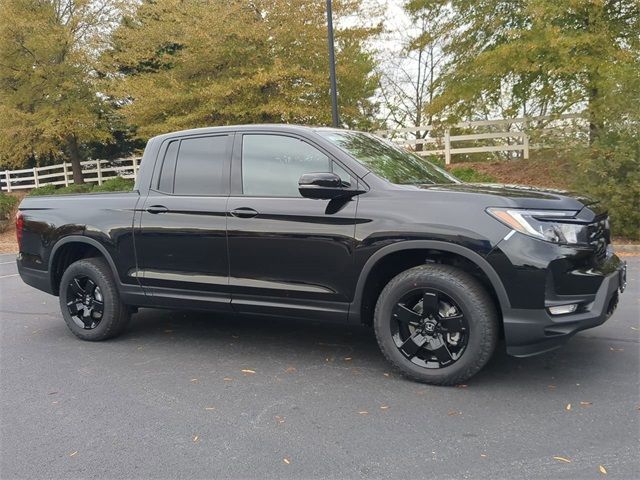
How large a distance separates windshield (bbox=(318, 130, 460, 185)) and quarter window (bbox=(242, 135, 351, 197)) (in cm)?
19

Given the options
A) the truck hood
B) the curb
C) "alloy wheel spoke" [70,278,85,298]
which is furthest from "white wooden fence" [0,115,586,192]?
the truck hood

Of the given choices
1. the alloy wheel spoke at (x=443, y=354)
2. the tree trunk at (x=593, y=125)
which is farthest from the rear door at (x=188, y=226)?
the tree trunk at (x=593, y=125)

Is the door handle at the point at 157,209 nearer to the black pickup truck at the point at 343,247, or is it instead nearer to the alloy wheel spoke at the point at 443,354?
the black pickup truck at the point at 343,247

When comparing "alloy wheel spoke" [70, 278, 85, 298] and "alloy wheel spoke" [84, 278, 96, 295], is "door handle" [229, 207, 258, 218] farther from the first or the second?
"alloy wheel spoke" [70, 278, 85, 298]

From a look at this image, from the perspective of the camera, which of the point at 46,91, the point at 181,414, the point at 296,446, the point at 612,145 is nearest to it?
the point at 296,446

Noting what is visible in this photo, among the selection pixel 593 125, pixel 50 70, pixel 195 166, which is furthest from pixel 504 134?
pixel 50 70

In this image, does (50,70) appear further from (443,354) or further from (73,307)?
(443,354)

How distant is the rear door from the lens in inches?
170

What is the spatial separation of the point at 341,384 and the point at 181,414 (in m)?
1.07

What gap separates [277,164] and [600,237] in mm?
2314

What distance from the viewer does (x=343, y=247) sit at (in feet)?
12.5

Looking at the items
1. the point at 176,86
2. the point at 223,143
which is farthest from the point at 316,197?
the point at 176,86

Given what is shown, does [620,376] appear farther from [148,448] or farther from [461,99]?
[461,99]

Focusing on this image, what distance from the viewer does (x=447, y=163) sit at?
18469mm
